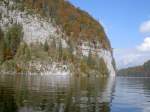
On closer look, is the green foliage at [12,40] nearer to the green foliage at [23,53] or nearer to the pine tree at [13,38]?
the pine tree at [13,38]

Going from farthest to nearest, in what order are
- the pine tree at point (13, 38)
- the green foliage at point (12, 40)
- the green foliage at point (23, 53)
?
1. the pine tree at point (13, 38)
2. the green foliage at point (12, 40)
3. the green foliage at point (23, 53)

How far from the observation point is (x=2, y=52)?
552 feet

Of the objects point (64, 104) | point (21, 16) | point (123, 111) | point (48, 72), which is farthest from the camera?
point (21, 16)

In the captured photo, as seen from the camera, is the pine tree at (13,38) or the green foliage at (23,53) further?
the pine tree at (13,38)

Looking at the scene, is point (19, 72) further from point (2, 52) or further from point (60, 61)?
point (60, 61)

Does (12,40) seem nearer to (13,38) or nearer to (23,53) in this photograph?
(13,38)

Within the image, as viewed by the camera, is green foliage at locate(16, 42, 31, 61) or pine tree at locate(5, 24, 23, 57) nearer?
green foliage at locate(16, 42, 31, 61)

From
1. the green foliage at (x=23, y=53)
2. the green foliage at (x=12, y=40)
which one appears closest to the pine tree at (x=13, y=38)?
the green foliage at (x=12, y=40)

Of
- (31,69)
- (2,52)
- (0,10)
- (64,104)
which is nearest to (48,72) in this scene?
(31,69)

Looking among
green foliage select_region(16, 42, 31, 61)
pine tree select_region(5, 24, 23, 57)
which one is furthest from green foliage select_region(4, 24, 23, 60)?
green foliage select_region(16, 42, 31, 61)

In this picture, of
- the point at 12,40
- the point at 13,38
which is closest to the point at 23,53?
the point at 12,40

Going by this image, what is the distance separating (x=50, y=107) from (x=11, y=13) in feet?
542

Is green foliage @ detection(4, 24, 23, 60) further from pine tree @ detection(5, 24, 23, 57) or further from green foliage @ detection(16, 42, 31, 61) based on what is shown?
green foliage @ detection(16, 42, 31, 61)

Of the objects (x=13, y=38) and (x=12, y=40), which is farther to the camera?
(x=13, y=38)
